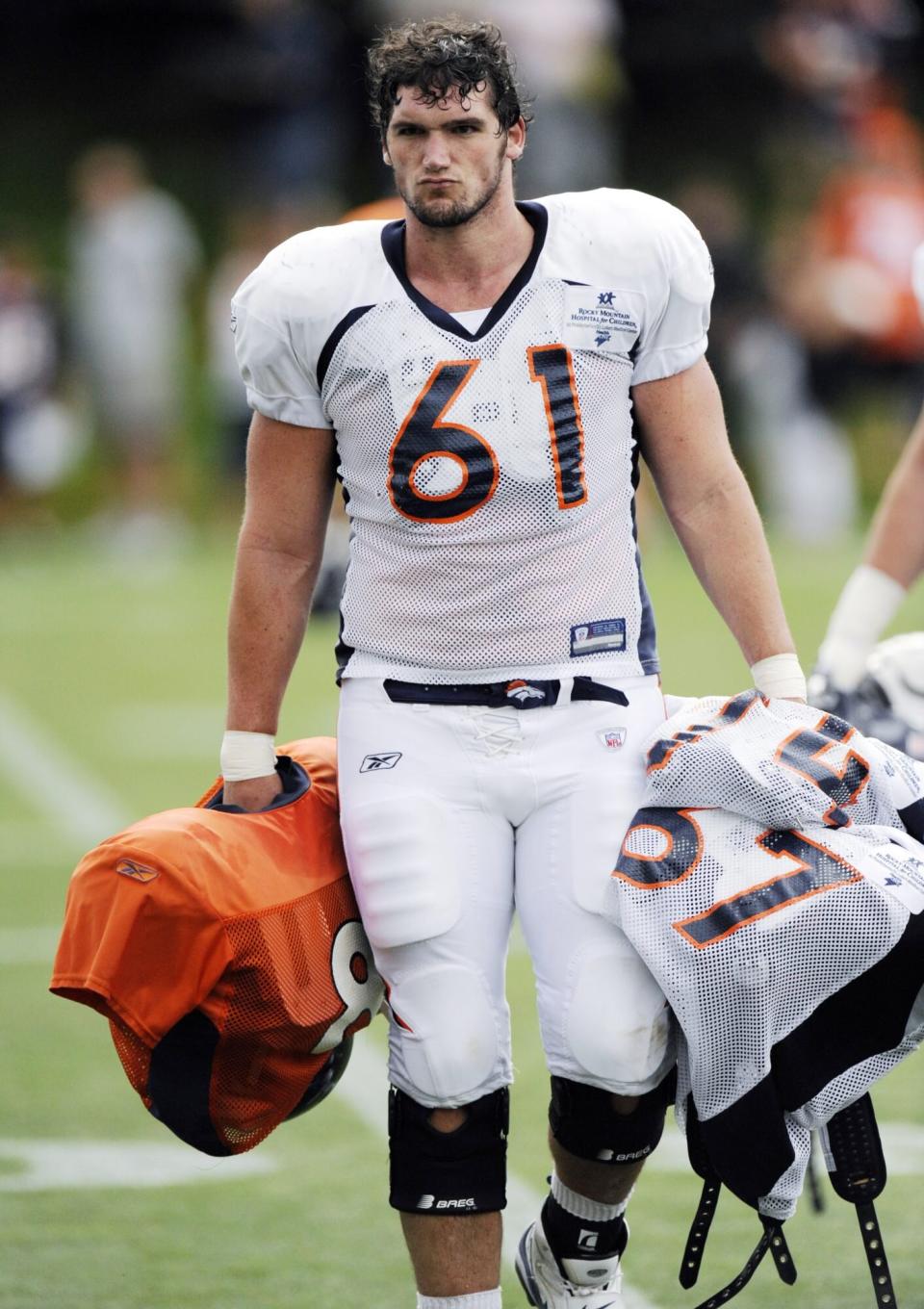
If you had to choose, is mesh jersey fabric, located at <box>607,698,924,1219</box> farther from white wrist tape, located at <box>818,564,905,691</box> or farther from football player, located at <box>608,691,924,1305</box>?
white wrist tape, located at <box>818,564,905,691</box>

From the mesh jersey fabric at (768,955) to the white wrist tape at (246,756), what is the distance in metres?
0.68

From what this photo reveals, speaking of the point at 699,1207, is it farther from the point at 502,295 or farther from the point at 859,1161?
the point at 502,295

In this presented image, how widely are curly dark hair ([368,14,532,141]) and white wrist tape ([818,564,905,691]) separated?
4.77 ft

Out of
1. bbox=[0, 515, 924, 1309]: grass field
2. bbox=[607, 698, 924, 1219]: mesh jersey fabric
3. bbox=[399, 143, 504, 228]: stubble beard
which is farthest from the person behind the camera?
bbox=[0, 515, 924, 1309]: grass field

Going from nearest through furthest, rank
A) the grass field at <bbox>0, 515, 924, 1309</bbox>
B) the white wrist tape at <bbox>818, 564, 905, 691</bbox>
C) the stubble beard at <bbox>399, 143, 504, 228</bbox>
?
the stubble beard at <bbox>399, 143, 504, 228</bbox>
the grass field at <bbox>0, 515, 924, 1309</bbox>
the white wrist tape at <bbox>818, 564, 905, 691</bbox>

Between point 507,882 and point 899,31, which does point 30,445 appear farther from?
point 507,882

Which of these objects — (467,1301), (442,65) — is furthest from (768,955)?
(442,65)

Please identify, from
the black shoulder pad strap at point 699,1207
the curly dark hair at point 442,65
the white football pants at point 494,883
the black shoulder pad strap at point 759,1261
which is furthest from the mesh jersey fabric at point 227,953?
the curly dark hair at point 442,65

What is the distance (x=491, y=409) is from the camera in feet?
12.1

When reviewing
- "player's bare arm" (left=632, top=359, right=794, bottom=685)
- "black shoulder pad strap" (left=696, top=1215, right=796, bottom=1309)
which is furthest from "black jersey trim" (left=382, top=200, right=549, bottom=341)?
"black shoulder pad strap" (left=696, top=1215, right=796, bottom=1309)

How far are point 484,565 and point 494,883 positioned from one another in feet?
1.73

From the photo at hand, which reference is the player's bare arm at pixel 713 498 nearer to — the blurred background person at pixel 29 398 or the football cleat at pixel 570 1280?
the football cleat at pixel 570 1280

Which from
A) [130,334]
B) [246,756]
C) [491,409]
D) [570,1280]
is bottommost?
[130,334]

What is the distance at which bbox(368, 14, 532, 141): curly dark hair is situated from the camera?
3.69 m
